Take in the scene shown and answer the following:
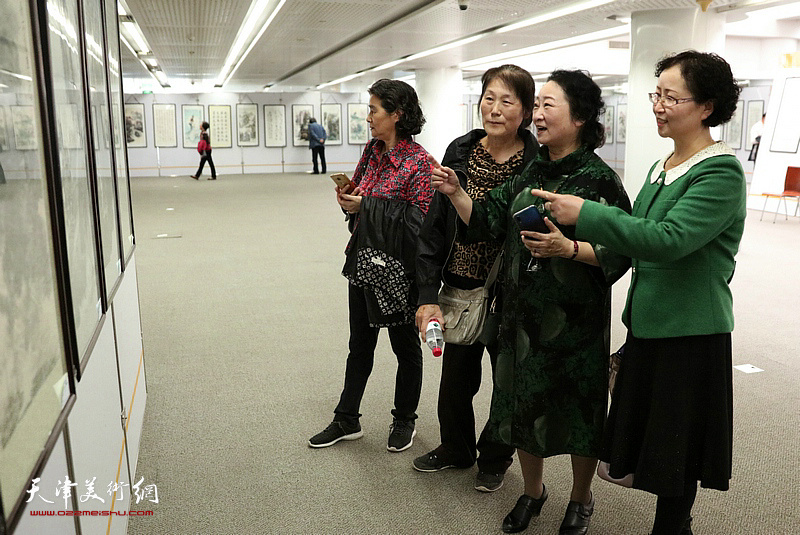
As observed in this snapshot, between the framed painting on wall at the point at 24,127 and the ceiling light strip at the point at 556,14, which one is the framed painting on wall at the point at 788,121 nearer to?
the ceiling light strip at the point at 556,14

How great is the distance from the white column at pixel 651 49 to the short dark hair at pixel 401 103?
15.5ft

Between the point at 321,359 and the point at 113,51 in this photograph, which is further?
the point at 321,359

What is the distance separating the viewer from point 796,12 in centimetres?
1235

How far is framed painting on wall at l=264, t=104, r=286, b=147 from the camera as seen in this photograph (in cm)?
2425

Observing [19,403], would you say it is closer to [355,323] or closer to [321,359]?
[355,323]

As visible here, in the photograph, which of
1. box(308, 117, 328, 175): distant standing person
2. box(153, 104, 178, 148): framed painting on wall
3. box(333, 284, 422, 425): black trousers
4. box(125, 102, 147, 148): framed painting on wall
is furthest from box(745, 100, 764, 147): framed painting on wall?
box(125, 102, 147, 148): framed painting on wall

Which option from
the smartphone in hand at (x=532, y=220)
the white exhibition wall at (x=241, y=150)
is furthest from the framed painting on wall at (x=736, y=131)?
the smartphone in hand at (x=532, y=220)

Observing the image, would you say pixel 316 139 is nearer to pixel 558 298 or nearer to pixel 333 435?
pixel 333 435

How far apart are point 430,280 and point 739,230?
114 centimetres

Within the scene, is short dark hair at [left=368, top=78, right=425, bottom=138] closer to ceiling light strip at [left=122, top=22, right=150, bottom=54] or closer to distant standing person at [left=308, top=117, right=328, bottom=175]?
ceiling light strip at [left=122, top=22, right=150, bottom=54]

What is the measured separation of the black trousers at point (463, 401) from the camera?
9.87 feet

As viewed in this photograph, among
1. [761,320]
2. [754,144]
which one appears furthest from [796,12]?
[761,320]

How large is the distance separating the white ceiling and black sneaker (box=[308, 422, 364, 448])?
17.0 ft

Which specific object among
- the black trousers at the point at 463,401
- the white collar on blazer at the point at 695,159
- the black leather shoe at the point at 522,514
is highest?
the white collar on blazer at the point at 695,159
